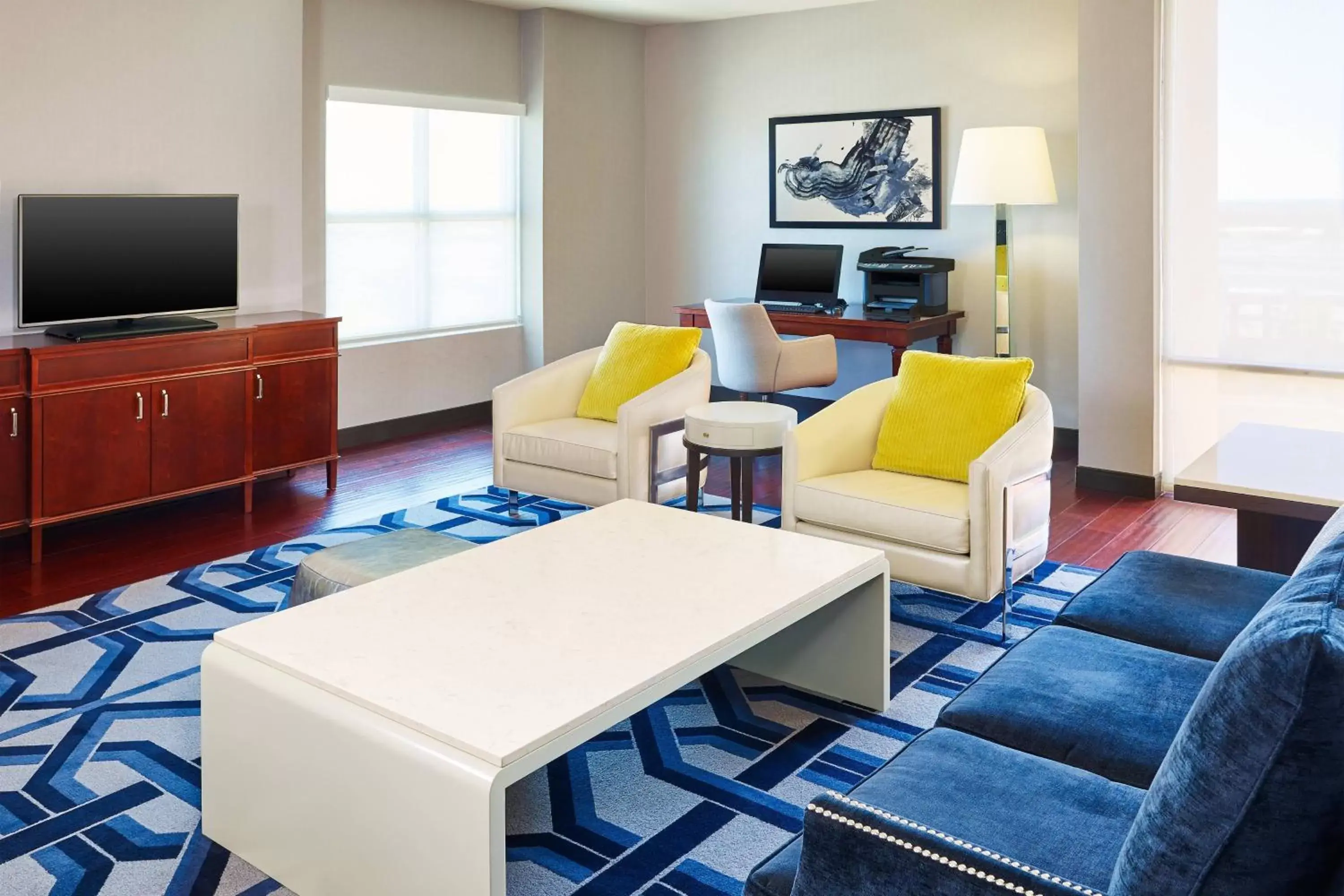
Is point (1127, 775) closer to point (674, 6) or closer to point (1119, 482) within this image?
point (1119, 482)

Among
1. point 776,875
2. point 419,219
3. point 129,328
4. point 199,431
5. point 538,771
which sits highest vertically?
point 419,219

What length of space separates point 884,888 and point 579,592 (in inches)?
50.6

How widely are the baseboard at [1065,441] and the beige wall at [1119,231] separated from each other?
77 centimetres

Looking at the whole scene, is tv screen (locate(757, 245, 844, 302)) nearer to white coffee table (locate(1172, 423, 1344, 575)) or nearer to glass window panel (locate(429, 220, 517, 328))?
glass window panel (locate(429, 220, 517, 328))

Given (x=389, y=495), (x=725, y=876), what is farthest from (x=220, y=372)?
(x=725, y=876)

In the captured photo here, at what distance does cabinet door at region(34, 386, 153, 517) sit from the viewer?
4090 millimetres

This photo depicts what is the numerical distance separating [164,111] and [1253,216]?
14.4ft

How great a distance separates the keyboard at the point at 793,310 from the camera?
20.3ft

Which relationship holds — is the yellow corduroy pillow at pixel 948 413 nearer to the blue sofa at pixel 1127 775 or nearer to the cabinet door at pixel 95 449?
the blue sofa at pixel 1127 775

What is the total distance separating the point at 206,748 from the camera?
225 cm

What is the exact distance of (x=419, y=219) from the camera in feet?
20.6

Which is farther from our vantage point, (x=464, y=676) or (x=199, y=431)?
(x=199, y=431)

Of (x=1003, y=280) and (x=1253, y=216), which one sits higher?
(x=1253, y=216)

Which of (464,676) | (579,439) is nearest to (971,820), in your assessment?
(464,676)
